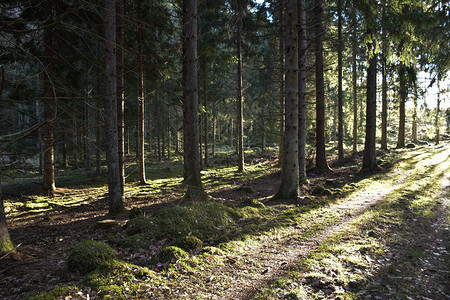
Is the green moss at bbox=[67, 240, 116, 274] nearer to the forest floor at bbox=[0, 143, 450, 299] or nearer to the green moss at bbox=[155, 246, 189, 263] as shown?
the forest floor at bbox=[0, 143, 450, 299]

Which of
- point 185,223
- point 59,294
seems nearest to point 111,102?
point 185,223

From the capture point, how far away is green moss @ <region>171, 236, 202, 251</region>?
15.6 feet

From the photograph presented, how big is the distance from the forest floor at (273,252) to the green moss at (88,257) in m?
0.13

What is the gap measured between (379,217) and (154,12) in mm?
12505

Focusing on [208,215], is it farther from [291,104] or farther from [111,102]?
[111,102]

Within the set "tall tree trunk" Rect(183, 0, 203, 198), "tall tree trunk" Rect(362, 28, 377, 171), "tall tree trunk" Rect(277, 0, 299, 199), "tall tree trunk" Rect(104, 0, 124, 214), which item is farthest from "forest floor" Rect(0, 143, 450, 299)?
"tall tree trunk" Rect(362, 28, 377, 171)

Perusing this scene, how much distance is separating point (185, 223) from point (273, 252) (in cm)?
201

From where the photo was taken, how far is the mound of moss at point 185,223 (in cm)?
529

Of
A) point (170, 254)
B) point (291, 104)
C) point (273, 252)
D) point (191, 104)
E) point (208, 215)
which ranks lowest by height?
point (273, 252)

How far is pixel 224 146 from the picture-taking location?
146 ft

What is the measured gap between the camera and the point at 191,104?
8.91m

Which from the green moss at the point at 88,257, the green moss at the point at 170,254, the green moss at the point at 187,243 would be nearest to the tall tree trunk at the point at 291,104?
the green moss at the point at 187,243

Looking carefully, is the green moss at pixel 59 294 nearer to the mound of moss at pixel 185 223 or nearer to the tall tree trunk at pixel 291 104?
the mound of moss at pixel 185 223

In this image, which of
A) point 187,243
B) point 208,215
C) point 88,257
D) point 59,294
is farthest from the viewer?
point 208,215
